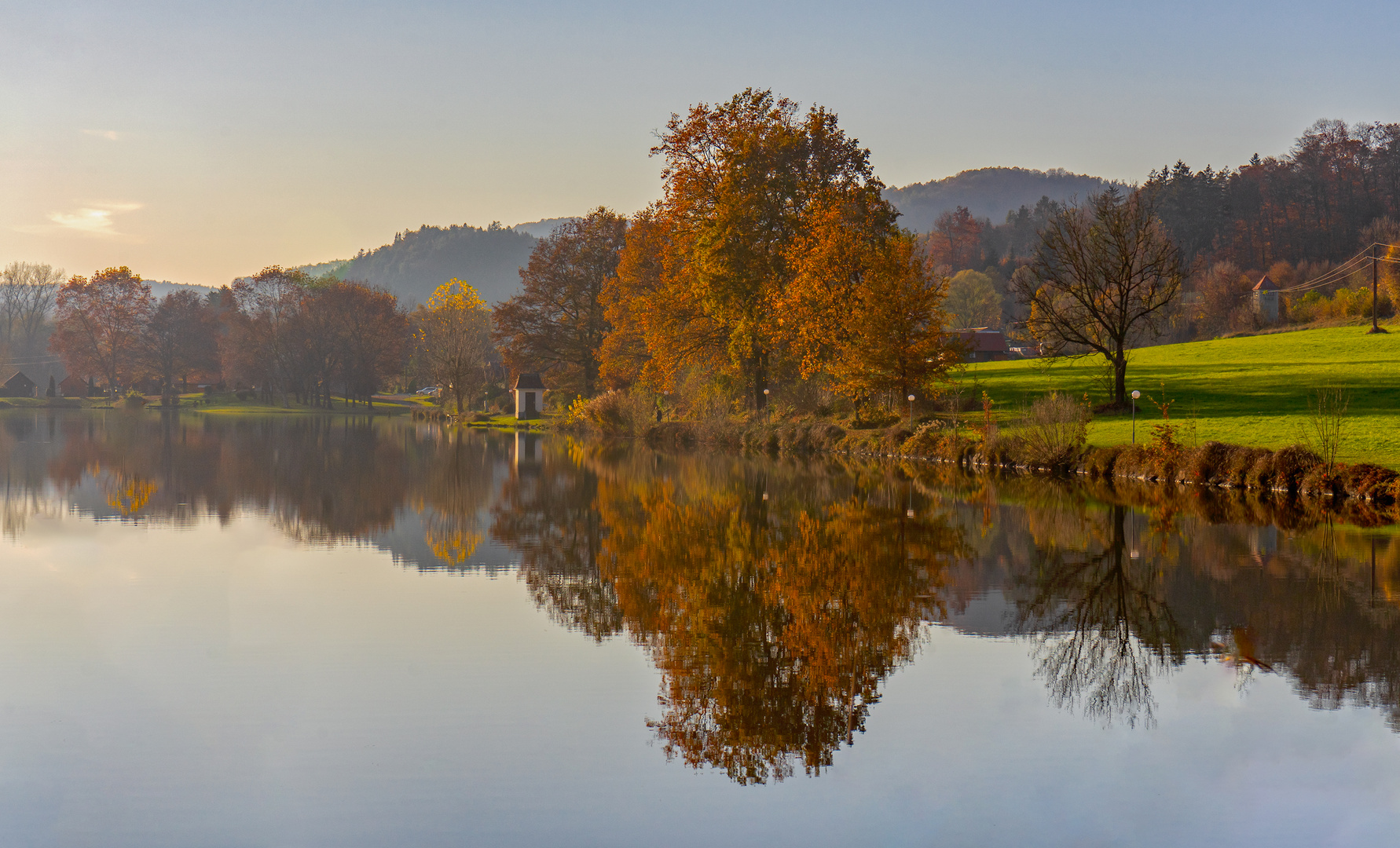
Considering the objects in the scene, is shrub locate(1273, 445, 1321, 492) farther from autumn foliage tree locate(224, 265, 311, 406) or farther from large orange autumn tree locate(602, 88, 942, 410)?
autumn foliage tree locate(224, 265, 311, 406)

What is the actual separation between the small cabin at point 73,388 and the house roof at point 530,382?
197 feet

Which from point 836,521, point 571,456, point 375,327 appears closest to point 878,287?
point 571,456

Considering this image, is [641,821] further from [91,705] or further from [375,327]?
[375,327]

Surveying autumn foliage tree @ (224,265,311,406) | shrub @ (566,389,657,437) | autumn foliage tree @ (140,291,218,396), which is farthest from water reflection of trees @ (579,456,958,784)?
autumn foliage tree @ (140,291,218,396)

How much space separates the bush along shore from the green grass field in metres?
1.29

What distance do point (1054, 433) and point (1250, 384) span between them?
15.8m

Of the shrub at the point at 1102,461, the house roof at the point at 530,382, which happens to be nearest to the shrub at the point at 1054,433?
the shrub at the point at 1102,461

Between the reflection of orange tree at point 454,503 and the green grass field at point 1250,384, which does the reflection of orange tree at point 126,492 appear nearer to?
the reflection of orange tree at point 454,503

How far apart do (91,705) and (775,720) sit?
481cm

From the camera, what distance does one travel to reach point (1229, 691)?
27.0 feet

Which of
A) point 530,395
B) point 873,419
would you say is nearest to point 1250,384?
point 873,419

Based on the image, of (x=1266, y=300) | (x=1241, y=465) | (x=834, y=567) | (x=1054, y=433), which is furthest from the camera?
(x=1266, y=300)

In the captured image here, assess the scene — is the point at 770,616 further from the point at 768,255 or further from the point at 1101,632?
the point at 768,255

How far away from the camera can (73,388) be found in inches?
4316
